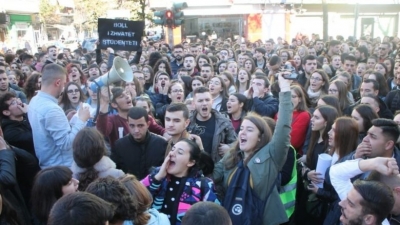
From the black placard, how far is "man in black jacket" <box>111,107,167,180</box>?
3.57 meters

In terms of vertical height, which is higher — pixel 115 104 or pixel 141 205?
pixel 115 104

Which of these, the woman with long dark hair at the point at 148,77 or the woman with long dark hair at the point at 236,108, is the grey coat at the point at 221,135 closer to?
the woman with long dark hair at the point at 236,108

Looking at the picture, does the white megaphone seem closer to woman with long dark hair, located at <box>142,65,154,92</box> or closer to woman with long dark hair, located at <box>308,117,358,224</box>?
woman with long dark hair, located at <box>308,117,358,224</box>

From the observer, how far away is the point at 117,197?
239 centimetres

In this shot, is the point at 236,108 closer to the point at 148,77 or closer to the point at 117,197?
the point at 117,197

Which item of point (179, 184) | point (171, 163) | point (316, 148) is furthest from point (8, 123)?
point (316, 148)

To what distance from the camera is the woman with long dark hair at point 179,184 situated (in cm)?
312

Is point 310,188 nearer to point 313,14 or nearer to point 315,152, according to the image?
point 315,152

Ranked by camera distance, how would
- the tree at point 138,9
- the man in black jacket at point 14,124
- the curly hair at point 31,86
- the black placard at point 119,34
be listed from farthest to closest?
the tree at point 138,9, the black placard at point 119,34, the curly hair at point 31,86, the man in black jacket at point 14,124

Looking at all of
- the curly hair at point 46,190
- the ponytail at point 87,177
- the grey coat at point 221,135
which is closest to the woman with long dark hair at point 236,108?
the grey coat at point 221,135

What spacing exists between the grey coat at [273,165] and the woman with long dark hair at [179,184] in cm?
29

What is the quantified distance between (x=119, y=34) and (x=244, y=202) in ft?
16.7

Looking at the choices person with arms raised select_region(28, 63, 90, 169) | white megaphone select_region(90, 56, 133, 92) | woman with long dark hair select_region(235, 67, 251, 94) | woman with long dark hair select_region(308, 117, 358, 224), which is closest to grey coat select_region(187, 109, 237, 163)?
white megaphone select_region(90, 56, 133, 92)

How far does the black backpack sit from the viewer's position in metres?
3.17
